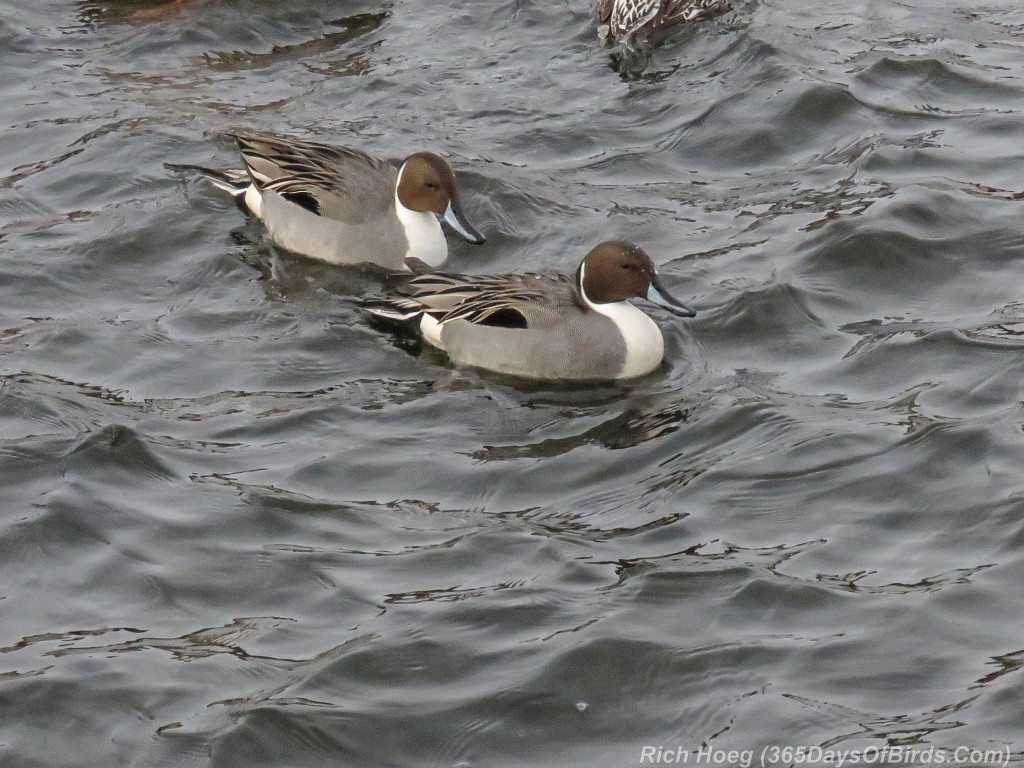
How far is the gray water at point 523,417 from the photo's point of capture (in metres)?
5.53

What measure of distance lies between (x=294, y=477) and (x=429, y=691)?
1713 mm

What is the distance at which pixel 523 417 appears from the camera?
7.75m

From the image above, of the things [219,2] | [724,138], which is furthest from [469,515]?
[219,2]

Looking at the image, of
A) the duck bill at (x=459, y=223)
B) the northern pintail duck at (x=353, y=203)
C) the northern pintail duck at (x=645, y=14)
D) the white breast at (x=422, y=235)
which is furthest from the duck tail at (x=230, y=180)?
the northern pintail duck at (x=645, y=14)

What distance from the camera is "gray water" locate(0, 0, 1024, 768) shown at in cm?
553

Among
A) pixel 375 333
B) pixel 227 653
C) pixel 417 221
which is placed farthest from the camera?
pixel 417 221

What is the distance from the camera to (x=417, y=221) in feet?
31.0

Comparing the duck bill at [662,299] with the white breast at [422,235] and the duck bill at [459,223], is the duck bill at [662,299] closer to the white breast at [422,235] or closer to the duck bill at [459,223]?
the duck bill at [459,223]

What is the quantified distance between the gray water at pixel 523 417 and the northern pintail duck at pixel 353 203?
19cm

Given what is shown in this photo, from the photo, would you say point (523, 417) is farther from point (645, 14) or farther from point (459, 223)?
point (645, 14)

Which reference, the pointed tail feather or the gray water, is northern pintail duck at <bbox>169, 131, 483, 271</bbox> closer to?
the gray water

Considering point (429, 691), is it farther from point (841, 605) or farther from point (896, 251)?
point (896, 251)

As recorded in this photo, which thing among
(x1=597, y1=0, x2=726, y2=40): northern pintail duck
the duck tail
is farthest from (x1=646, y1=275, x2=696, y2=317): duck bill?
(x1=597, y1=0, x2=726, y2=40): northern pintail duck

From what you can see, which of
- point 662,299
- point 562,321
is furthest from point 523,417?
point 662,299
